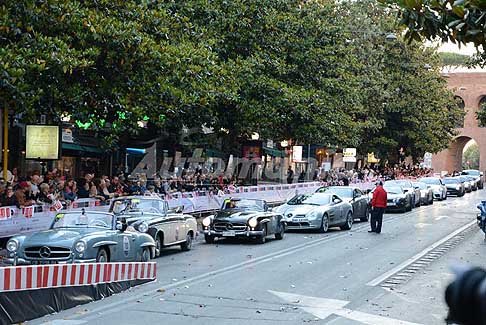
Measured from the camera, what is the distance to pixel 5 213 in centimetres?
1642

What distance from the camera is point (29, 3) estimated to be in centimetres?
1543

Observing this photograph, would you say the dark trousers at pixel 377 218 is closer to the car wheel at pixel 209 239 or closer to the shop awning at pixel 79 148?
the car wheel at pixel 209 239

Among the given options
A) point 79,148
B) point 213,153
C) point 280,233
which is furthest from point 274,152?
point 280,233

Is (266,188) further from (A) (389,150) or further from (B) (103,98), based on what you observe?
(A) (389,150)

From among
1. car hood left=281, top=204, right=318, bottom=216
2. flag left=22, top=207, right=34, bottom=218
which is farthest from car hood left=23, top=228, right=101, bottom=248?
car hood left=281, top=204, right=318, bottom=216

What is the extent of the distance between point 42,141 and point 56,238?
699cm

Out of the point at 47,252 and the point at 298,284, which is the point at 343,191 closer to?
the point at 298,284

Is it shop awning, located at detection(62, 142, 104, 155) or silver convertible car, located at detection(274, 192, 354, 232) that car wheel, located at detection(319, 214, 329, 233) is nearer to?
silver convertible car, located at detection(274, 192, 354, 232)

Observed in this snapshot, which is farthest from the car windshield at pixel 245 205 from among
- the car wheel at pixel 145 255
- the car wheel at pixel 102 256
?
the car wheel at pixel 102 256

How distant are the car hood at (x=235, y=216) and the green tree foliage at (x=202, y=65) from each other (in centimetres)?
355

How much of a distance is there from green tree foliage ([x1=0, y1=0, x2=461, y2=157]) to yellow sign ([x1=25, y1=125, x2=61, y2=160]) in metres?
0.56

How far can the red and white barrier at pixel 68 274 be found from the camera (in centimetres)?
934

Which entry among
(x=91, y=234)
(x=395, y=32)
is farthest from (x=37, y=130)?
(x=395, y=32)

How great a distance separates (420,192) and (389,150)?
62.3ft
